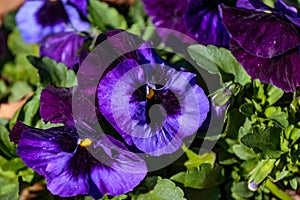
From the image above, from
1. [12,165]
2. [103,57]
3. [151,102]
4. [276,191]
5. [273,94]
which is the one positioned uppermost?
[103,57]

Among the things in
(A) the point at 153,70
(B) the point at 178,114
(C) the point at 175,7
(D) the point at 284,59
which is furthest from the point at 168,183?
(C) the point at 175,7

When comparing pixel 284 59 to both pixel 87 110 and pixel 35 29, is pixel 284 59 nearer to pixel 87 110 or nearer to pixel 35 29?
pixel 87 110

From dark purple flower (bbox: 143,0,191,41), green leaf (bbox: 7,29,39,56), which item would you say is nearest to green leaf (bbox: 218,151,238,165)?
dark purple flower (bbox: 143,0,191,41)

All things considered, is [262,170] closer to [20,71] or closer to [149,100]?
[149,100]

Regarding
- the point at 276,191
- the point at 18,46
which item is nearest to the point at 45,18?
the point at 18,46

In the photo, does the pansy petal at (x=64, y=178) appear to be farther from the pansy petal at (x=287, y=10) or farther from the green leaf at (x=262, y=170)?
the pansy petal at (x=287, y=10)
